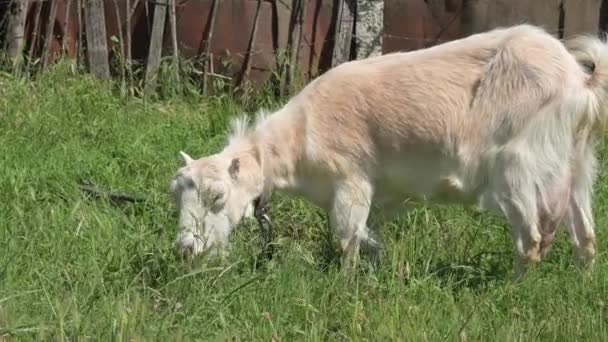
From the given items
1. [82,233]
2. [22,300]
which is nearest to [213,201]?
[82,233]

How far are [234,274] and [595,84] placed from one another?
2.16 m

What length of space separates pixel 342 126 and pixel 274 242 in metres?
0.75

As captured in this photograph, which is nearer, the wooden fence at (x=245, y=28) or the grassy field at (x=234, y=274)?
the grassy field at (x=234, y=274)

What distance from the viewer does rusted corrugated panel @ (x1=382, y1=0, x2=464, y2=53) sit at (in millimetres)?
10312

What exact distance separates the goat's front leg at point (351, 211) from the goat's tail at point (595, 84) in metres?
1.24

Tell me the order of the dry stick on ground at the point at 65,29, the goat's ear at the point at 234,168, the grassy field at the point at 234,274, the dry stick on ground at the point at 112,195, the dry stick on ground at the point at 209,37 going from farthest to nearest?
the dry stick on ground at the point at 65,29 → the dry stick on ground at the point at 209,37 → the dry stick on ground at the point at 112,195 → the goat's ear at the point at 234,168 → the grassy field at the point at 234,274

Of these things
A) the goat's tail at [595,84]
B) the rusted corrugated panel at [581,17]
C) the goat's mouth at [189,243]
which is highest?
the goat's tail at [595,84]

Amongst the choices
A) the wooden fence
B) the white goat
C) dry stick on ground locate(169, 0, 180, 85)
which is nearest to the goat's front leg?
the white goat

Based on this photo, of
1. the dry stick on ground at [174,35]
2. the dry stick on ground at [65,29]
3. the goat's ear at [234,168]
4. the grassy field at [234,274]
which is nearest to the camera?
the grassy field at [234,274]

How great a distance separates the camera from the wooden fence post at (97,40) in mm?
10172

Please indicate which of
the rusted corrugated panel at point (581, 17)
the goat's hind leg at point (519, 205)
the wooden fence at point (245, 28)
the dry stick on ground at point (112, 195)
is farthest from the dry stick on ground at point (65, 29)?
the goat's hind leg at point (519, 205)

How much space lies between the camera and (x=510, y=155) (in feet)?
20.5

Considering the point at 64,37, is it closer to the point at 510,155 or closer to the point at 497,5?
the point at 497,5

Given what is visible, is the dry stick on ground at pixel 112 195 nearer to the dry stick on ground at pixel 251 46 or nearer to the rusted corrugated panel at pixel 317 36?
the dry stick on ground at pixel 251 46
